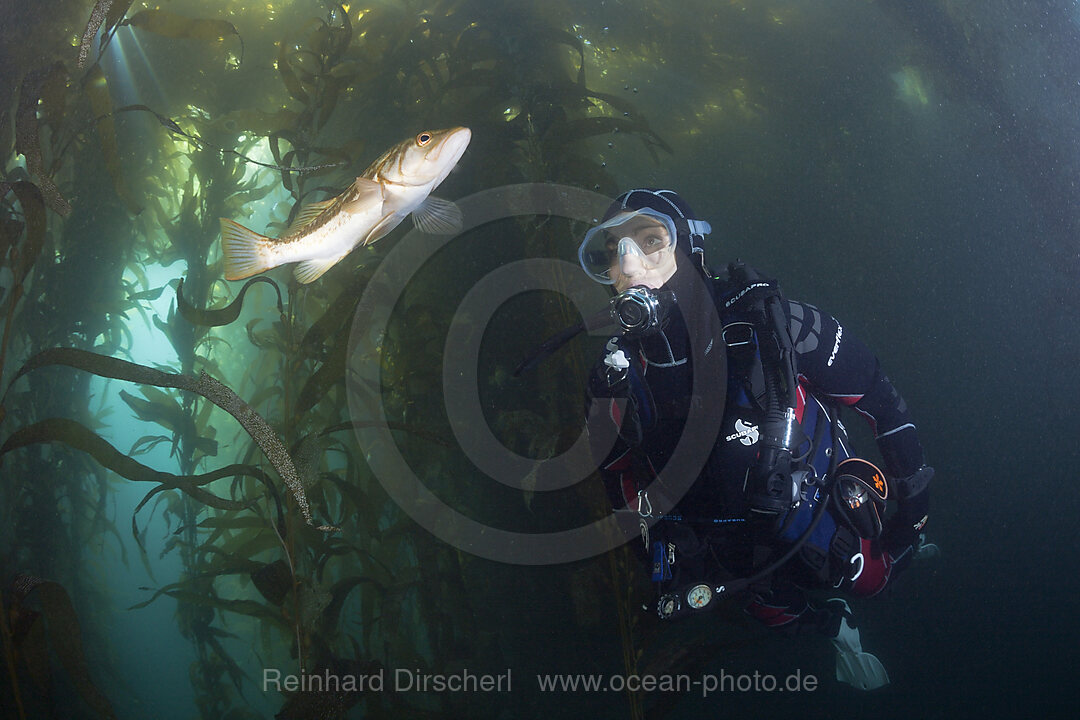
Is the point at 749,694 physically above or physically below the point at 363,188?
below

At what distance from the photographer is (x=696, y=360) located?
2.94 meters

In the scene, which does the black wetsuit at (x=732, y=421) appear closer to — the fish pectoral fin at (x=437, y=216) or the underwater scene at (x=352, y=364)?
the underwater scene at (x=352, y=364)

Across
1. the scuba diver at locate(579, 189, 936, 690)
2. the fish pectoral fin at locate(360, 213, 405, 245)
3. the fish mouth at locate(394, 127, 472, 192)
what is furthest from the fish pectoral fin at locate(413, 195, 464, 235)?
the scuba diver at locate(579, 189, 936, 690)

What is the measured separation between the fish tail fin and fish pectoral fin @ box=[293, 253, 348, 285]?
4.7 inches

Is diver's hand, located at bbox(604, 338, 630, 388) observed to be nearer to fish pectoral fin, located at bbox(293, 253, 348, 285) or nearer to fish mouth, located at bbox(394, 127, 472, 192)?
fish mouth, located at bbox(394, 127, 472, 192)

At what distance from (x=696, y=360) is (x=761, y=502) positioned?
90 cm

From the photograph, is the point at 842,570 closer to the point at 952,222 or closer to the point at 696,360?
the point at 696,360

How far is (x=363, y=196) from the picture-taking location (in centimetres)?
170

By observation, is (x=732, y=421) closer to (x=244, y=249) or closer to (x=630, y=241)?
(x=630, y=241)

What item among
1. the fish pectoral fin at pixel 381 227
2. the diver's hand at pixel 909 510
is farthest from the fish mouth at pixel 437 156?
Answer: the diver's hand at pixel 909 510

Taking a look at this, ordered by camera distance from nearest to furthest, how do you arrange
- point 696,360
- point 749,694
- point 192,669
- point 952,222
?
point 696,360 → point 192,669 → point 749,694 → point 952,222

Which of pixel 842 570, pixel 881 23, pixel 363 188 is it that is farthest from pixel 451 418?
pixel 881 23

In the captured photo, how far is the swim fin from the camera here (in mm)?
4031

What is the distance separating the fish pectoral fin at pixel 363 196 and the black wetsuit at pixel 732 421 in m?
1.58
